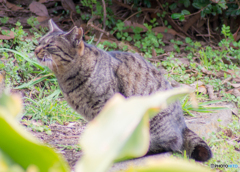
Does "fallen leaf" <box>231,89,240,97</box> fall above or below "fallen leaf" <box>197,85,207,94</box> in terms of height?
below

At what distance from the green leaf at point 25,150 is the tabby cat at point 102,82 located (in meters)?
1.97

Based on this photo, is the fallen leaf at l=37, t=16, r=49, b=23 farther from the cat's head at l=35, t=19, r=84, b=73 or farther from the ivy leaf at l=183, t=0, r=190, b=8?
the ivy leaf at l=183, t=0, r=190, b=8

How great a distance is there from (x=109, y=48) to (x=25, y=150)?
4261 millimetres

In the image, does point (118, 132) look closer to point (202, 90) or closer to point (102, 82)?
point (102, 82)

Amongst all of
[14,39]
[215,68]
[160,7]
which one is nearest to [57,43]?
[14,39]

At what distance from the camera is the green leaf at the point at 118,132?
0.49m

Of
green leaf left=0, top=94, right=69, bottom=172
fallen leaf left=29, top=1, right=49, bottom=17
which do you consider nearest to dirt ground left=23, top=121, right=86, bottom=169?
green leaf left=0, top=94, right=69, bottom=172

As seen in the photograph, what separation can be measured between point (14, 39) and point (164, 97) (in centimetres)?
383

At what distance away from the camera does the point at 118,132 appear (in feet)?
1.67

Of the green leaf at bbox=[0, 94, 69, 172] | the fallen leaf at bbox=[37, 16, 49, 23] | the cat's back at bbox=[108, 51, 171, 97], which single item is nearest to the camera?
the green leaf at bbox=[0, 94, 69, 172]

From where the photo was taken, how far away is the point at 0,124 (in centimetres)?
45

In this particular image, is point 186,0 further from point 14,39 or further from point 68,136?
point 68,136

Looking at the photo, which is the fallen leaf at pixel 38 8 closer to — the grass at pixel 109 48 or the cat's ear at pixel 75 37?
the grass at pixel 109 48

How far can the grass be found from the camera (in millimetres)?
2906
